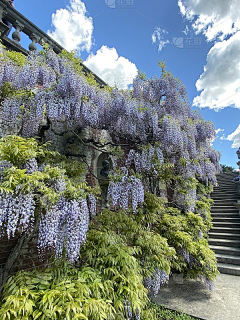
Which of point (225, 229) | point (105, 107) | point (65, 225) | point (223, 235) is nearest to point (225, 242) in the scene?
point (223, 235)

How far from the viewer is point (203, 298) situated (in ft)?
12.6

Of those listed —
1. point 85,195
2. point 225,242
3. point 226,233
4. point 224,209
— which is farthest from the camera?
point 224,209

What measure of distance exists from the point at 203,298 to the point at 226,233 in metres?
3.32

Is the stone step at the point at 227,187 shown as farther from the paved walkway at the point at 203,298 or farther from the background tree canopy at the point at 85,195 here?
the paved walkway at the point at 203,298

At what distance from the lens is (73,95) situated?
321cm

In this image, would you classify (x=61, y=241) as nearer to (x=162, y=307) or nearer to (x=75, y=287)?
(x=75, y=287)

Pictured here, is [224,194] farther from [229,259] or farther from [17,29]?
[17,29]

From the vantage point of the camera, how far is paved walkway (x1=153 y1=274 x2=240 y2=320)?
3.32m

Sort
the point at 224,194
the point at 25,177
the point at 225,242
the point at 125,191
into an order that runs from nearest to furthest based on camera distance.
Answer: the point at 25,177 < the point at 125,191 < the point at 225,242 < the point at 224,194

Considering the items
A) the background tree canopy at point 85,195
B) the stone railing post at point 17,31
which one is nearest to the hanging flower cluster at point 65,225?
the background tree canopy at point 85,195

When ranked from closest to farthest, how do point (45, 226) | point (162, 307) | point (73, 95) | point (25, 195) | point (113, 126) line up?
point (25, 195), point (45, 226), point (73, 95), point (162, 307), point (113, 126)

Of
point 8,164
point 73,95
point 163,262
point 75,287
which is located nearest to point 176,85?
point 73,95

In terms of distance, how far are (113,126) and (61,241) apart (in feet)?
8.44

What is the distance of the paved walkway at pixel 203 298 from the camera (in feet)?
10.9
